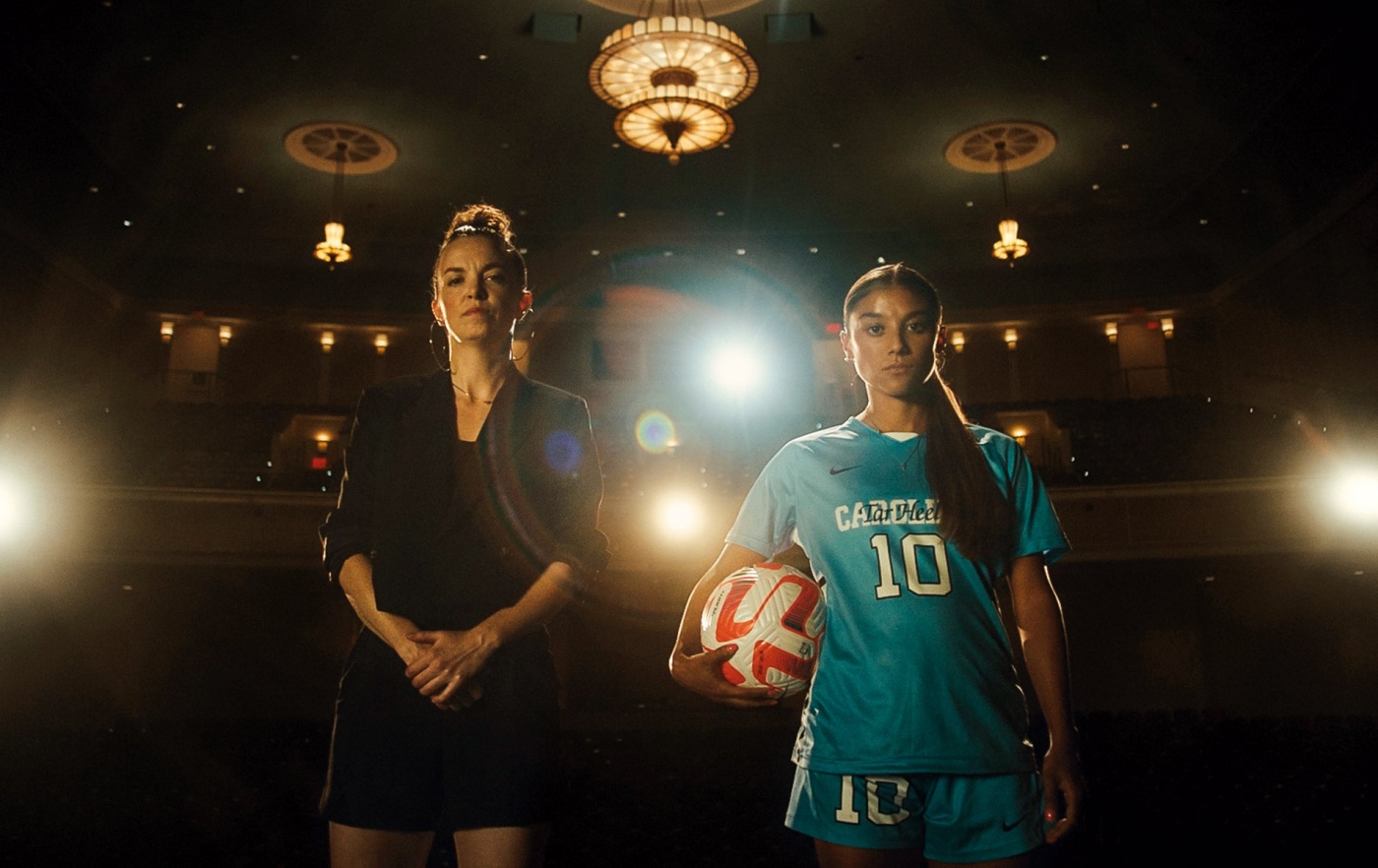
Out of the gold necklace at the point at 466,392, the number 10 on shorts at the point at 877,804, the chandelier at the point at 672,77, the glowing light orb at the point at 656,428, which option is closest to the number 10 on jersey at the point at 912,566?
the number 10 on shorts at the point at 877,804

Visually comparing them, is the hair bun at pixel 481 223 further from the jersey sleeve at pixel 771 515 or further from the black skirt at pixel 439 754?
the black skirt at pixel 439 754

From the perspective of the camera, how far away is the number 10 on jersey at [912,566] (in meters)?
1.75

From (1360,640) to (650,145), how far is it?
11.6 meters

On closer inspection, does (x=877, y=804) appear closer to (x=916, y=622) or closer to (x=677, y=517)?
(x=916, y=622)

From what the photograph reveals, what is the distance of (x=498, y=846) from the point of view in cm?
168

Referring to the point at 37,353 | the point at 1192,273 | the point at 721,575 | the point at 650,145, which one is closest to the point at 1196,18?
the point at 650,145

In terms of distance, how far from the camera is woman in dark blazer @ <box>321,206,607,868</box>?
1.71m

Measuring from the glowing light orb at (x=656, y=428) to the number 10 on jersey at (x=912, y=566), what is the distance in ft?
49.5

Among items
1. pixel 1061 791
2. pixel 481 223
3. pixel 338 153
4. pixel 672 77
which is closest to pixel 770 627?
pixel 1061 791

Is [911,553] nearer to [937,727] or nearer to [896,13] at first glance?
[937,727]

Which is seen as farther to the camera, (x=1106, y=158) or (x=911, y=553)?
(x=1106, y=158)

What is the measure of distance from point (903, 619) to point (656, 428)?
1552 cm

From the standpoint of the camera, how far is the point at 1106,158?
13.4m

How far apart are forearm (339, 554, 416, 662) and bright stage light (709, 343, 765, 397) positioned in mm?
15449
